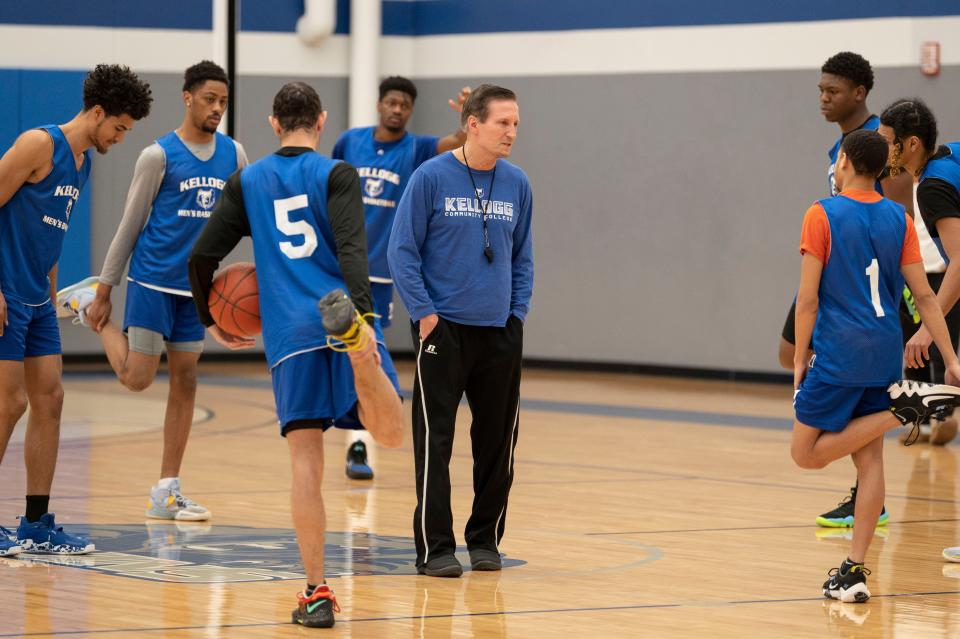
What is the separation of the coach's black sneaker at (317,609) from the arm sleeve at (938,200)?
10.9 feet

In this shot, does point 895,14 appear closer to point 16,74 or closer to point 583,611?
point 16,74

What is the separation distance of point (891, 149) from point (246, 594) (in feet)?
11.3

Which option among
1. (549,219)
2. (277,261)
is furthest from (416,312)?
(549,219)

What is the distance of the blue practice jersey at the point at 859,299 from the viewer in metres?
5.85

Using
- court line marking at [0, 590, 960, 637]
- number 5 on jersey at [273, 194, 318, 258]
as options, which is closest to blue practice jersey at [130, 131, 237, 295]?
number 5 on jersey at [273, 194, 318, 258]

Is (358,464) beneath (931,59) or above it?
beneath

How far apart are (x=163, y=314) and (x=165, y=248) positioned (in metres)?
0.31

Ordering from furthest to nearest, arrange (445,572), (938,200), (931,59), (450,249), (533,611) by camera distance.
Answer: (931,59), (938,200), (450,249), (445,572), (533,611)

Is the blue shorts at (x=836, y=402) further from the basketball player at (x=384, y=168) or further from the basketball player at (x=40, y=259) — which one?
the basketball player at (x=384, y=168)

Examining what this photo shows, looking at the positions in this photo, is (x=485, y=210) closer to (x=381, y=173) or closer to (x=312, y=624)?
(x=312, y=624)

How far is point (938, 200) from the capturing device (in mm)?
6879

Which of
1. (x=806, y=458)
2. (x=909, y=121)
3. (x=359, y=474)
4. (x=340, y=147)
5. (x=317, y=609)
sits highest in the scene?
(x=909, y=121)

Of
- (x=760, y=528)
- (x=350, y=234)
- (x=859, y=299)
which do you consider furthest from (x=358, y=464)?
(x=350, y=234)

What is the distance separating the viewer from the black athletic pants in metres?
6.28
